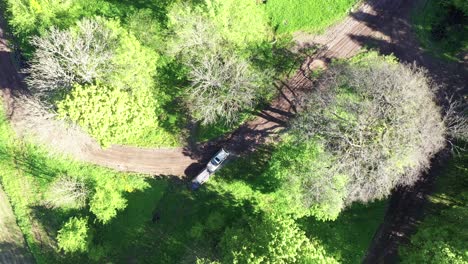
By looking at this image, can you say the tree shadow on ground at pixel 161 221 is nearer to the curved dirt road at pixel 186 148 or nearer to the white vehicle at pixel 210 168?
the white vehicle at pixel 210 168

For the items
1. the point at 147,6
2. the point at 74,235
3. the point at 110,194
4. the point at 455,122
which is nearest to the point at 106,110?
the point at 110,194

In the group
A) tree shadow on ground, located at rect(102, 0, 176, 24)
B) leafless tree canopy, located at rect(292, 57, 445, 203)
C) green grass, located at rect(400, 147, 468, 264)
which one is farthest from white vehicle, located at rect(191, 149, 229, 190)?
green grass, located at rect(400, 147, 468, 264)

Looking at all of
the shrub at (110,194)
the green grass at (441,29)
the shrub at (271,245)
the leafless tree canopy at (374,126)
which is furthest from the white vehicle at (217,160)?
the green grass at (441,29)

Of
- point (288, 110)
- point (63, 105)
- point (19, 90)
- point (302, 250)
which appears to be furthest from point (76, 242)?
point (288, 110)

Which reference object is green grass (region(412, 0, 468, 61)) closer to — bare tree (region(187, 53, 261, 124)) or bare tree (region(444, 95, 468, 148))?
bare tree (region(444, 95, 468, 148))

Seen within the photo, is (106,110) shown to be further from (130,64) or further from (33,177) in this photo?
(33,177)

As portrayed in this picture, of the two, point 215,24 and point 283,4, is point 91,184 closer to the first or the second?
point 215,24
